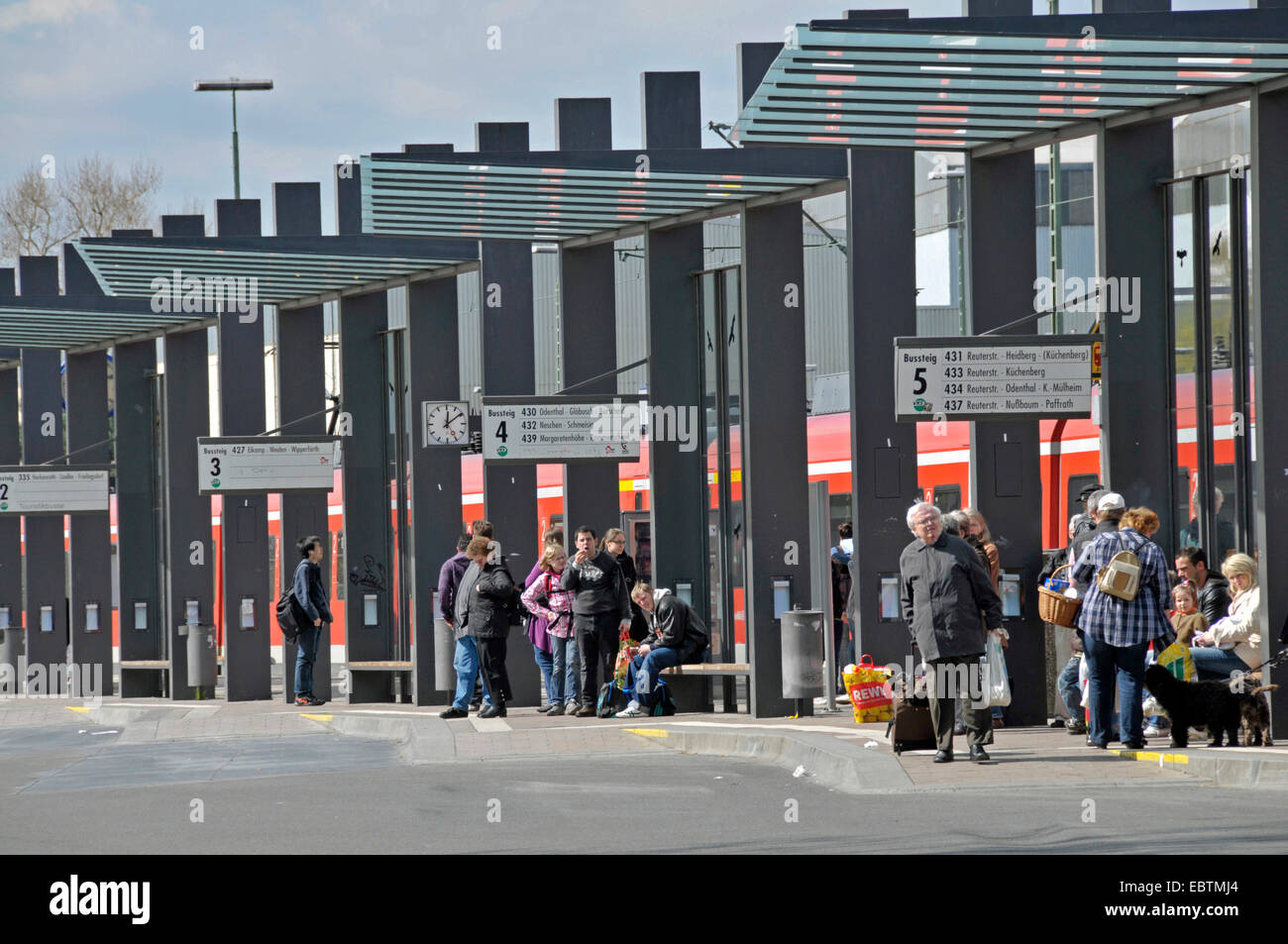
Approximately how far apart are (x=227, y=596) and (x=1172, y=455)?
11388mm

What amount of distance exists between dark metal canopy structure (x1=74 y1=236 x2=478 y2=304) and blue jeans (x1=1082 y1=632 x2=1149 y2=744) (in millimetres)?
8433

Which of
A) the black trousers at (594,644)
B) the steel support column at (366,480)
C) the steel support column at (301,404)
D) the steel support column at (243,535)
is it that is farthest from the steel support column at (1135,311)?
the steel support column at (243,535)

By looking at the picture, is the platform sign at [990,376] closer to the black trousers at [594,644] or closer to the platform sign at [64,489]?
the black trousers at [594,644]

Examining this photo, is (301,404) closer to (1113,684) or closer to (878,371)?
(878,371)

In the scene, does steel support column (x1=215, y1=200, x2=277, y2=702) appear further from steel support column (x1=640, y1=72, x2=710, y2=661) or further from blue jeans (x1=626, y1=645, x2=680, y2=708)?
blue jeans (x1=626, y1=645, x2=680, y2=708)

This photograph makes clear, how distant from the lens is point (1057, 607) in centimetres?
1211

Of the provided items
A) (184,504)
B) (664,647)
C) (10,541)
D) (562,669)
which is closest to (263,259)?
(562,669)

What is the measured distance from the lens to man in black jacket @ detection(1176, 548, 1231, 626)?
496 inches

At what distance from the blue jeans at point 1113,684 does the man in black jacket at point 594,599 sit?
4890mm

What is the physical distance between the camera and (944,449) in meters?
19.6

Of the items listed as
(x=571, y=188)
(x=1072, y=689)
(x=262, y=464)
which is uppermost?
(x=571, y=188)

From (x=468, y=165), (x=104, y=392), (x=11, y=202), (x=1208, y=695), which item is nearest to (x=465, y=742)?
(x=468, y=165)

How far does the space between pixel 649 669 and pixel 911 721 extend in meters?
4.40
